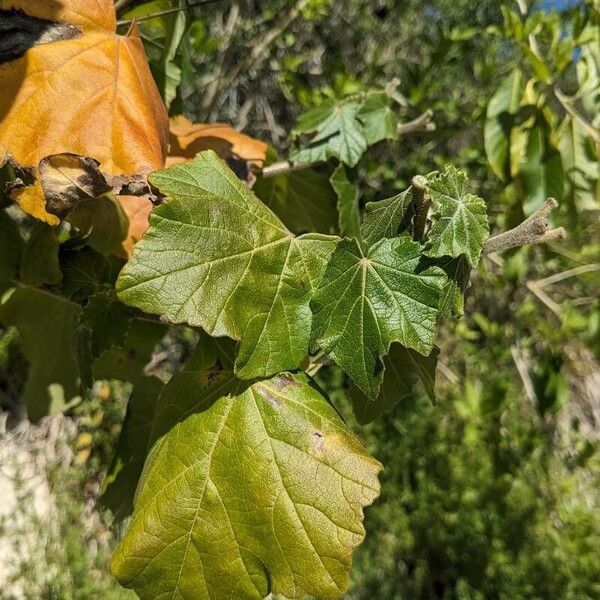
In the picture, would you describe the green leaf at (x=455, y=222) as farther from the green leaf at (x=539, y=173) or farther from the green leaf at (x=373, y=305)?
the green leaf at (x=539, y=173)

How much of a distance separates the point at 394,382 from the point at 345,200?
321 mm

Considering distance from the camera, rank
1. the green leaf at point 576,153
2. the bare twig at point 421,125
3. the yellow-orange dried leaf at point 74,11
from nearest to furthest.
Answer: the yellow-orange dried leaf at point 74,11
the bare twig at point 421,125
the green leaf at point 576,153

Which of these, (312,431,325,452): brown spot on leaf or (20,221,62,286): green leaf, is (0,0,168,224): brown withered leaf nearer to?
(20,221,62,286): green leaf

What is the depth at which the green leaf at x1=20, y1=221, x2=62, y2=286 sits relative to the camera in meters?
0.82

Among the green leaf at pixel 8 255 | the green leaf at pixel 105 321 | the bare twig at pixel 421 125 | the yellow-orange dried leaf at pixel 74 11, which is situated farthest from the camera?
the bare twig at pixel 421 125

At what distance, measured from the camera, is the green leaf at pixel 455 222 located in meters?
0.58

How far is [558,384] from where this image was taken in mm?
1504

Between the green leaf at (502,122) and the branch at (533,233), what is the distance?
2.01 feet

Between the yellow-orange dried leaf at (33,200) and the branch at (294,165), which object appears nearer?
the yellow-orange dried leaf at (33,200)

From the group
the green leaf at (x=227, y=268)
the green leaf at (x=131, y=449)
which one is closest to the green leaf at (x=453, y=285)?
the green leaf at (x=227, y=268)

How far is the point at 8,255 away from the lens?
3.02 feet

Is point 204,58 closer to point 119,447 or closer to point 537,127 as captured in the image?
point 537,127

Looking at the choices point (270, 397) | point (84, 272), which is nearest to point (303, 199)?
point (84, 272)

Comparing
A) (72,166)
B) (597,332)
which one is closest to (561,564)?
(597,332)
